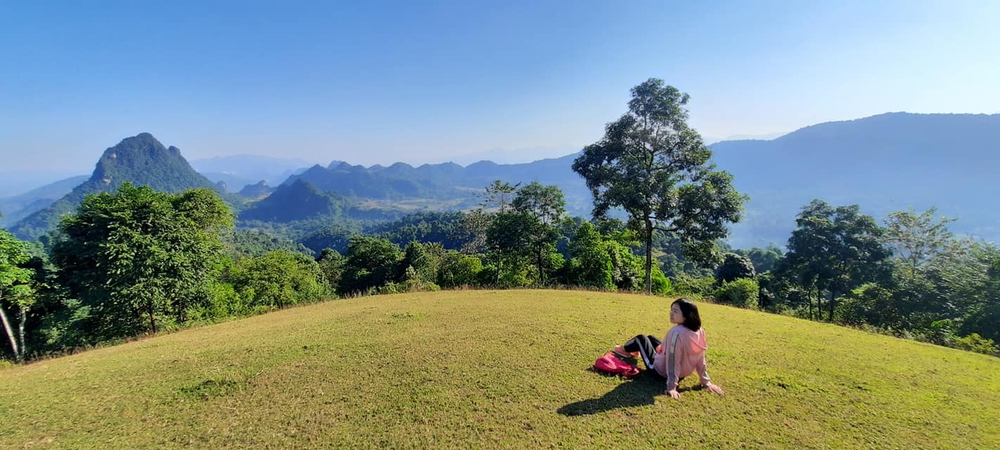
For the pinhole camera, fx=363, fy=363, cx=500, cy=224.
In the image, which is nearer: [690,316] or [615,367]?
[690,316]

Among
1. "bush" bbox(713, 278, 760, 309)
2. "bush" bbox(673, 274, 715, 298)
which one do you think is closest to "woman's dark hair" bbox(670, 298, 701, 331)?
"bush" bbox(673, 274, 715, 298)

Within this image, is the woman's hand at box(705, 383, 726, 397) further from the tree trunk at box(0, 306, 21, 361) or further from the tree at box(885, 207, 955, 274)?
the tree at box(885, 207, 955, 274)

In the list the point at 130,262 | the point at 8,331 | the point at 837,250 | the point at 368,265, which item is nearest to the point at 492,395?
the point at 130,262

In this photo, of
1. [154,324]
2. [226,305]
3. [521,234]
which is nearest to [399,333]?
[154,324]

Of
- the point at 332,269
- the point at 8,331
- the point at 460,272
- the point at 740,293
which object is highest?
the point at 8,331

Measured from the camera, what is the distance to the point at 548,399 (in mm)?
4891

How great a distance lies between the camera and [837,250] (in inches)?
934

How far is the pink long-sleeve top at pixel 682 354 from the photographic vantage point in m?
4.79

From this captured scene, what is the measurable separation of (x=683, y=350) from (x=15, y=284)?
2399 centimetres

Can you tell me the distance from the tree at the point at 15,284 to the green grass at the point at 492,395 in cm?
926

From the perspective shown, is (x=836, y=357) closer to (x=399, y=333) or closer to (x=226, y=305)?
(x=399, y=333)

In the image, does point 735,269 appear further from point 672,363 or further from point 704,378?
point 672,363

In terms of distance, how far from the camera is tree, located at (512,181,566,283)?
76.4 feet

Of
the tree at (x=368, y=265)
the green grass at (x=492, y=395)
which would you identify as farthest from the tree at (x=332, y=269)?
the green grass at (x=492, y=395)
